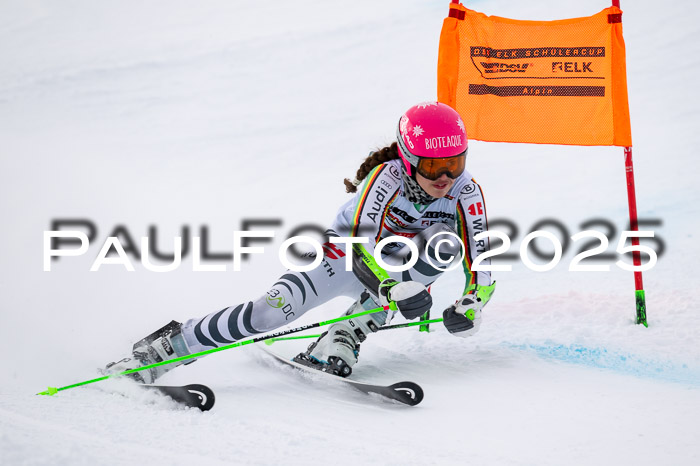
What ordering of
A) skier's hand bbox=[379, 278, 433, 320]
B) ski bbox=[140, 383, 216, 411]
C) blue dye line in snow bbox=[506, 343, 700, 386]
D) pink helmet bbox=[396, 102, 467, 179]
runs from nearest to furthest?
1. ski bbox=[140, 383, 216, 411]
2. skier's hand bbox=[379, 278, 433, 320]
3. pink helmet bbox=[396, 102, 467, 179]
4. blue dye line in snow bbox=[506, 343, 700, 386]

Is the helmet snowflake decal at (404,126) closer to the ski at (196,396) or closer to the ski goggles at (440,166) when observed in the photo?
the ski goggles at (440,166)

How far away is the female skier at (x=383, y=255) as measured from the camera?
12.0 ft

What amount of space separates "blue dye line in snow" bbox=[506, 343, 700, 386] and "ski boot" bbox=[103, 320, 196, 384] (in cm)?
214

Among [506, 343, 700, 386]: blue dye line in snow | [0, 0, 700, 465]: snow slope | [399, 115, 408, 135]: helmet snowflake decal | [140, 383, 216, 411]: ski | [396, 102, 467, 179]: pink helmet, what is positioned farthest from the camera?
[506, 343, 700, 386]: blue dye line in snow

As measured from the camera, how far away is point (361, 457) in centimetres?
270

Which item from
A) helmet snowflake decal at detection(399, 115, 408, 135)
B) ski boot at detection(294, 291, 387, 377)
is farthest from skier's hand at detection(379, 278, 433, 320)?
helmet snowflake decal at detection(399, 115, 408, 135)

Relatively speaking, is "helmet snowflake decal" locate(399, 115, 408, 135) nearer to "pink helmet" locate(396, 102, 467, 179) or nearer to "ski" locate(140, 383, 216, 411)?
"pink helmet" locate(396, 102, 467, 179)

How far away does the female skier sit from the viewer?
12.0 feet

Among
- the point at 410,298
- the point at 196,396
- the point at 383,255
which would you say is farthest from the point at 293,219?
the point at 196,396

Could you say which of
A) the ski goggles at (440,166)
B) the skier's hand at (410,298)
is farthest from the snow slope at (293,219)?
the ski goggles at (440,166)

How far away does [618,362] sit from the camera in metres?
4.18

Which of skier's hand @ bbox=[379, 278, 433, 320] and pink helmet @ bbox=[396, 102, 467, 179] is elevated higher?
pink helmet @ bbox=[396, 102, 467, 179]

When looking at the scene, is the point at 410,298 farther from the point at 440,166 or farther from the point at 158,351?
the point at 158,351

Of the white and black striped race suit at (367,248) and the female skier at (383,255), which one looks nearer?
the female skier at (383,255)
